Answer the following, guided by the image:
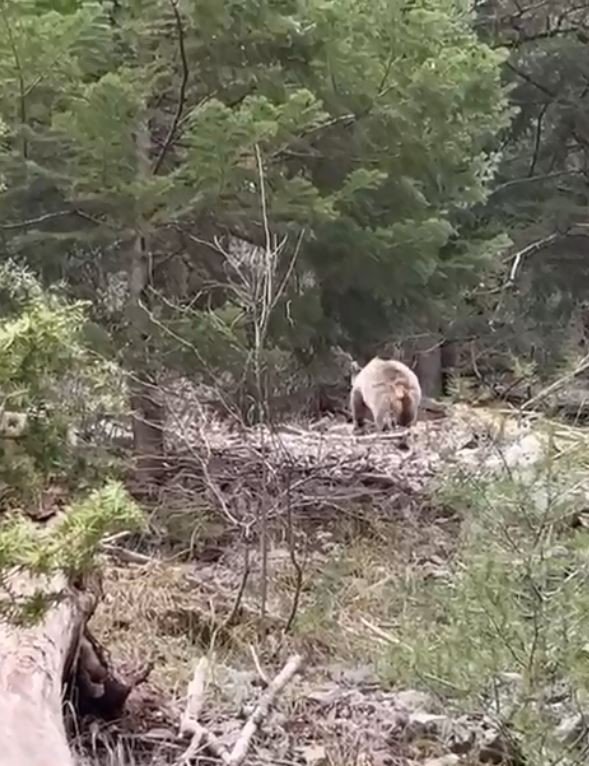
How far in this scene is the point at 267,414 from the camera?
5.21 metres

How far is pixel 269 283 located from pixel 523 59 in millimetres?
7686

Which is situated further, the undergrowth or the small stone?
the small stone

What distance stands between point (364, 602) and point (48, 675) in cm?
243

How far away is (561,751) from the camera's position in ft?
10.1

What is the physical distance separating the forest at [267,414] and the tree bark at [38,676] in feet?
0.05

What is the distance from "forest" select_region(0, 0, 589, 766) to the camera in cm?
336

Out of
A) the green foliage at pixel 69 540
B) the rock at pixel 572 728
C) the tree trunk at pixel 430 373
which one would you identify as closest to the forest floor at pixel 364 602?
the rock at pixel 572 728

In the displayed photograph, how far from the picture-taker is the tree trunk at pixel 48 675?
2.74 m

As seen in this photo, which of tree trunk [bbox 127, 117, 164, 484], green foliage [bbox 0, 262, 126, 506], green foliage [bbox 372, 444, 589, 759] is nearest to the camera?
green foliage [bbox 0, 262, 126, 506]

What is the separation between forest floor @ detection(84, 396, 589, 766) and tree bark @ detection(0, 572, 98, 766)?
0.30 meters

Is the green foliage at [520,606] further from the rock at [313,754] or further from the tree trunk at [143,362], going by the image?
the tree trunk at [143,362]

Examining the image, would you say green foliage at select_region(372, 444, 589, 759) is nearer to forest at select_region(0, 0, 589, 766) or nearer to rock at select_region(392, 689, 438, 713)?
forest at select_region(0, 0, 589, 766)

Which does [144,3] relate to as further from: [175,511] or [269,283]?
[175,511]

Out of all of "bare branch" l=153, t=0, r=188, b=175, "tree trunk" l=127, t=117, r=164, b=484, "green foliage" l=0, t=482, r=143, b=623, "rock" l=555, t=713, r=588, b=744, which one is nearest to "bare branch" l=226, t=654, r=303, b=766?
"rock" l=555, t=713, r=588, b=744
